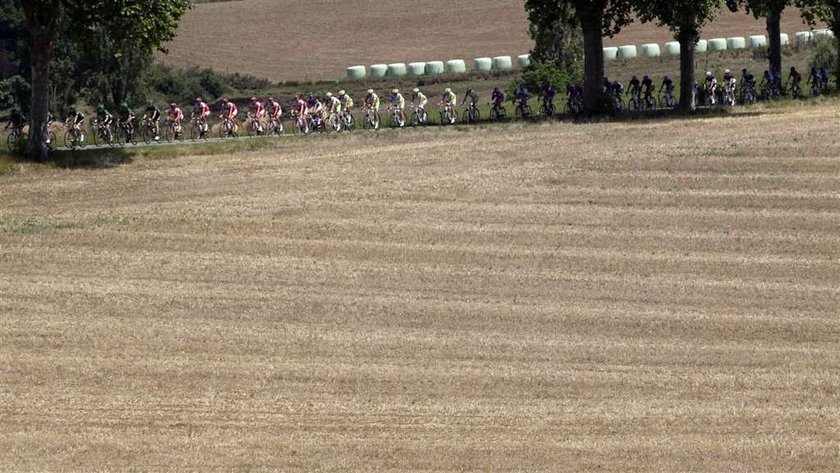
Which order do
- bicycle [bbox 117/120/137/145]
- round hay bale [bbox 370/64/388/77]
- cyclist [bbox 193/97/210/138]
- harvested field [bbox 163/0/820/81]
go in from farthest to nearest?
1. harvested field [bbox 163/0/820/81]
2. round hay bale [bbox 370/64/388/77]
3. cyclist [bbox 193/97/210/138]
4. bicycle [bbox 117/120/137/145]

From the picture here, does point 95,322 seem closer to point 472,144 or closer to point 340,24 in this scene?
point 472,144

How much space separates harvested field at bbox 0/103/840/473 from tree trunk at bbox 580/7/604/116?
9880 mm

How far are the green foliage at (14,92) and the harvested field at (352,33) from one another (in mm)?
10196

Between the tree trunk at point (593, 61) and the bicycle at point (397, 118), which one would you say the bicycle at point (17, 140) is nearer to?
the bicycle at point (397, 118)

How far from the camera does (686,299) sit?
2712cm

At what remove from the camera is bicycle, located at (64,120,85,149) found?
46.7 meters

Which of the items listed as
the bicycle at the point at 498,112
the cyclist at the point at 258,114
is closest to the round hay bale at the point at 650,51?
the bicycle at the point at 498,112

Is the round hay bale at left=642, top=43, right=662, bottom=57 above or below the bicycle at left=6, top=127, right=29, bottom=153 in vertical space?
above

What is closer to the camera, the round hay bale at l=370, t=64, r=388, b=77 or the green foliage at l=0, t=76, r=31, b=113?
the green foliage at l=0, t=76, r=31, b=113

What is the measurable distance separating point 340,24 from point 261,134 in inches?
1641

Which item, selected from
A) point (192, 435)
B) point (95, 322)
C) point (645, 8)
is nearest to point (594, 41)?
point (645, 8)

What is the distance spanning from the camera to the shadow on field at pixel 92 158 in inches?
1641

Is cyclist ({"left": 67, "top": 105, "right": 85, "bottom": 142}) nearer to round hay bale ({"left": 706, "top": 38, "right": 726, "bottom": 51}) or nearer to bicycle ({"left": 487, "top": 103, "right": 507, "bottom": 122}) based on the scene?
bicycle ({"left": 487, "top": 103, "right": 507, "bottom": 122})

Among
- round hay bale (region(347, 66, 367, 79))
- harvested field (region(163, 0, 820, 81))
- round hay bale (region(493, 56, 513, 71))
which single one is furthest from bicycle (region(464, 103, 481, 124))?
round hay bale (region(493, 56, 513, 71))
